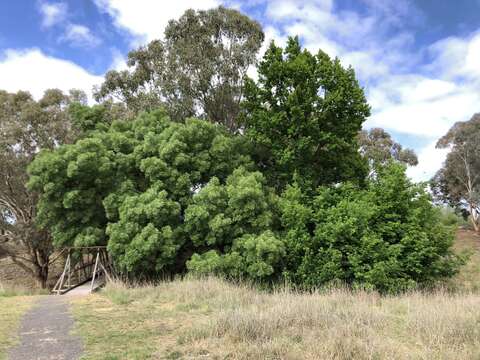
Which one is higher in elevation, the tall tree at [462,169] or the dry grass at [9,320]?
the tall tree at [462,169]

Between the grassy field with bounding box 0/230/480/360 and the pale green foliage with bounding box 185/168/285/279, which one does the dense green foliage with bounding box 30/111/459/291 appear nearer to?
the pale green foliage with bounding box 185/168/285/279

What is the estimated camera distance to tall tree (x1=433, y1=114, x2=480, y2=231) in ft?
100

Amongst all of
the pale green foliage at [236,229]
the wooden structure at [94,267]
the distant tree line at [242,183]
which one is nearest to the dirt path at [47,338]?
the distant tree line at [242,183]

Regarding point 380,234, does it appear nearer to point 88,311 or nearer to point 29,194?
point 88,311

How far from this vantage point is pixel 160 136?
589 inches

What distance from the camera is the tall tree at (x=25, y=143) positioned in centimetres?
1947

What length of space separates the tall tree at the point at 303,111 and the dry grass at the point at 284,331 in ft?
26.0

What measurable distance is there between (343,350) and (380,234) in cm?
889

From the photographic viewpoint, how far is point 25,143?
64.8 ft

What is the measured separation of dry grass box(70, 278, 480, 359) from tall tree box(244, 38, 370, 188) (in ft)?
26.0

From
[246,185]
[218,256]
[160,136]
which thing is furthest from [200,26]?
[218,256]

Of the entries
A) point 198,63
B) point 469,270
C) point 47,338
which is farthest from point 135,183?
point 469,270

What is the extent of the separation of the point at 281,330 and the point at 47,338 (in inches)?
148

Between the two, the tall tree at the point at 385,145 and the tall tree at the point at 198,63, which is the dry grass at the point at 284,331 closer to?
the tall tree at the point at 198,63
